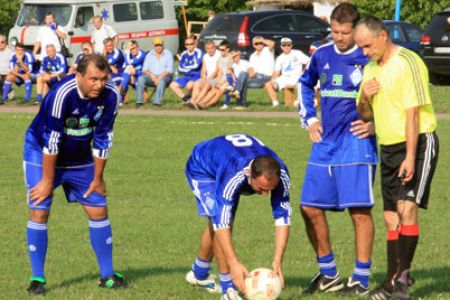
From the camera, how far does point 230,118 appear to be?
72.0 ft

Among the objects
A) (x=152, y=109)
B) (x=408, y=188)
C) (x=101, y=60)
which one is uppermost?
(x=101, y=60)

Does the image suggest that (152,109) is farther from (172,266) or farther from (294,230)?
(172,266)

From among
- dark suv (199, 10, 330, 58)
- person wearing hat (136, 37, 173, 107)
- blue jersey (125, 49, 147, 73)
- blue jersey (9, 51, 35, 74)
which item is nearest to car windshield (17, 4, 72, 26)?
dark suv (199, 10, 330, 58)

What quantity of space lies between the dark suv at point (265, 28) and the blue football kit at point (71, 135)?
2262cm

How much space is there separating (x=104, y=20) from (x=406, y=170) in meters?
32.0

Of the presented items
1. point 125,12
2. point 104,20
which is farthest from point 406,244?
point 125,12

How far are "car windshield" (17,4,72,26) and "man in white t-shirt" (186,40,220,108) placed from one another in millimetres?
13327

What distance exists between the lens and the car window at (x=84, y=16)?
37.6 metres

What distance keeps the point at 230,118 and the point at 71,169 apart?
13.5m

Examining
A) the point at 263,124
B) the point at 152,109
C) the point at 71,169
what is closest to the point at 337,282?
the point at 71,169

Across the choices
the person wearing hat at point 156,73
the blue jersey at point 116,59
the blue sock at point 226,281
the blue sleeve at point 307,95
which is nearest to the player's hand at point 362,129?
the blue sleeve at point 307,95

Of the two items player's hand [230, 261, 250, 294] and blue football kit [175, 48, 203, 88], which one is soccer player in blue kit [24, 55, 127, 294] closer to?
player's hand [230, 261, 250, 294]

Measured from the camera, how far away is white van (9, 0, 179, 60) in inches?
1468

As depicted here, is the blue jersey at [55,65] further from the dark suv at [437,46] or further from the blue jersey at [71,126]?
the blue jersey at [71,126]
